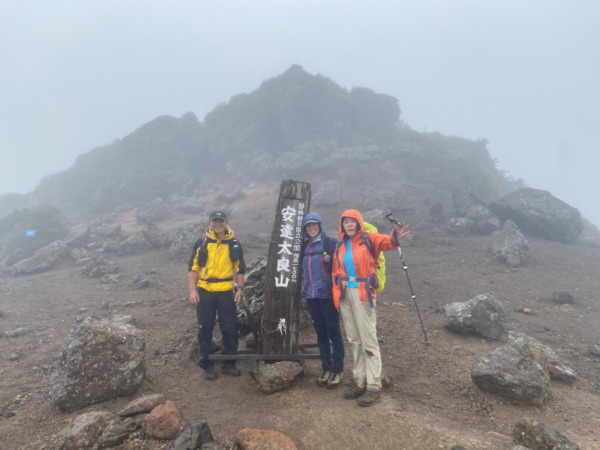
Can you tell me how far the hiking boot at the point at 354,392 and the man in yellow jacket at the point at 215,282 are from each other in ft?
6.40

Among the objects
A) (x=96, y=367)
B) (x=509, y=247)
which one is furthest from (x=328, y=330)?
(x=509, y=247)

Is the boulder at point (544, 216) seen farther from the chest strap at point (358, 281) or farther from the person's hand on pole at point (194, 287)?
the person's hand on pole at point (194, 287)

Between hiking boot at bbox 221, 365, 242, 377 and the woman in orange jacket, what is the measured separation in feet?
6.39

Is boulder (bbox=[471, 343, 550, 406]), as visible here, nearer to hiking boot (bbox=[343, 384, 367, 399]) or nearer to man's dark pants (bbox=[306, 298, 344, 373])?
hiking boot (bbox=[343, 384, 367, 399])

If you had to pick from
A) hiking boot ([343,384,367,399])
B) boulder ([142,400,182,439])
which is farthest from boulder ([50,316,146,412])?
hiking boot ([343,384,367,399])

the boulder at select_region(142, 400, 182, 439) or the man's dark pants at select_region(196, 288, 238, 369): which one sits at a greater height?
the man's dark pants at select_region(196, 288, 238, 369)

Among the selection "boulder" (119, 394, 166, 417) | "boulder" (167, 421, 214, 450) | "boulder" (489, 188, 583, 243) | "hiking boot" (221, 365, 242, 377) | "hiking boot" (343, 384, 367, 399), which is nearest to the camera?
"boulder" (167, 421, 214, 450)

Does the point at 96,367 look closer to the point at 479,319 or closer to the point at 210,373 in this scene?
the point at 210,373

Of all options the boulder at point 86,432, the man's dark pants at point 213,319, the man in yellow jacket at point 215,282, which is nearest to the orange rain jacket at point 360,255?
the man in yellow jacket at point 215,282

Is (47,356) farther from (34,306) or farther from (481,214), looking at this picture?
(481,214)

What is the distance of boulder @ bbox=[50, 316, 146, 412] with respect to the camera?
13.6 ft

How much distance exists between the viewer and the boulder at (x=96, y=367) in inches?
163

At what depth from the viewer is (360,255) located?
4.18m

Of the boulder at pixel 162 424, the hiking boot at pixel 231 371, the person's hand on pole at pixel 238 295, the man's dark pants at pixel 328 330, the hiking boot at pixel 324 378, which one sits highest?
the person's hand on pole at pixel 238 295
